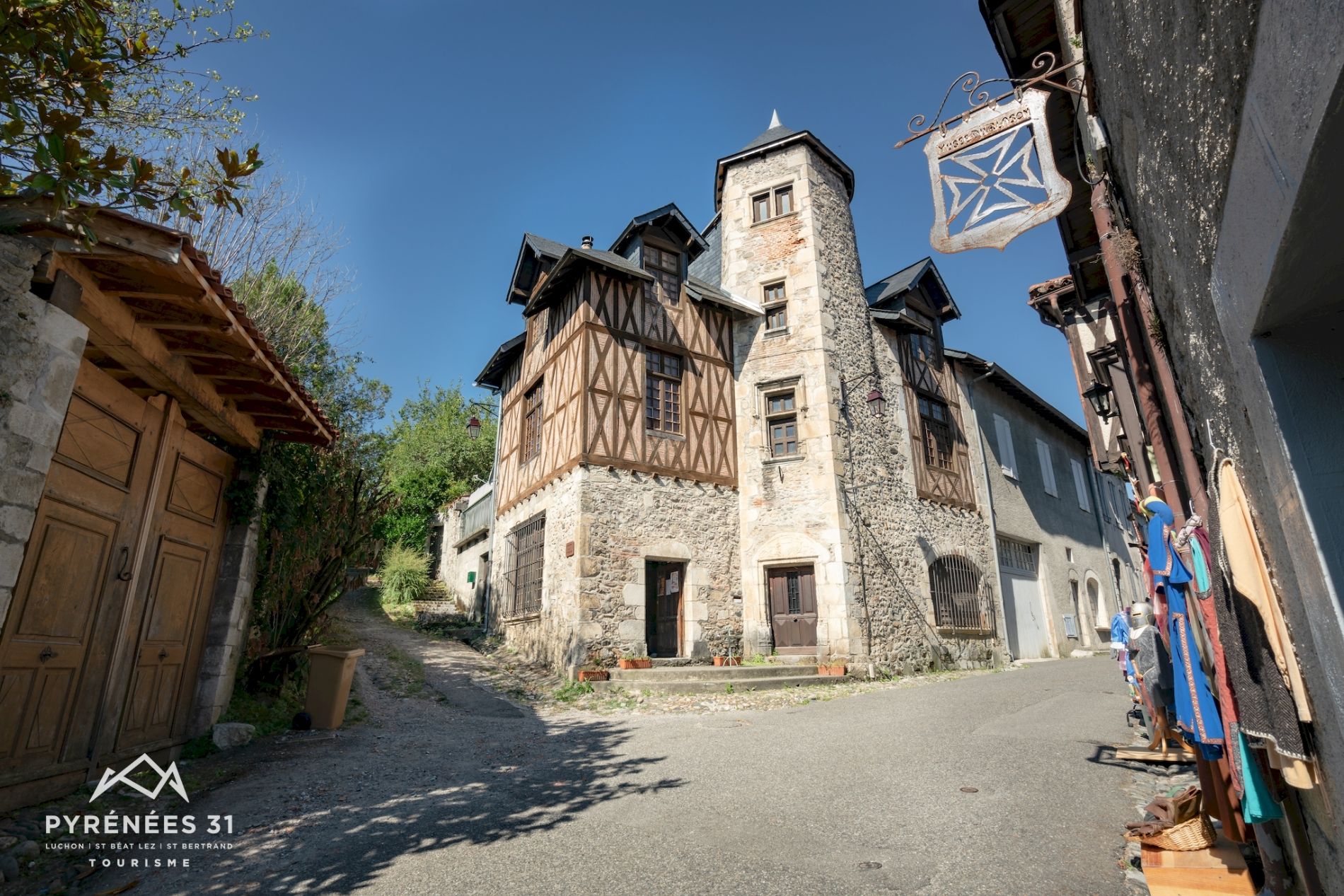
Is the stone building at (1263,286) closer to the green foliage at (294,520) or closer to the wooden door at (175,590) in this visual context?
the wooden door at (175,590)

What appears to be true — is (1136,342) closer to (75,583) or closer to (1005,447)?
(75,583)

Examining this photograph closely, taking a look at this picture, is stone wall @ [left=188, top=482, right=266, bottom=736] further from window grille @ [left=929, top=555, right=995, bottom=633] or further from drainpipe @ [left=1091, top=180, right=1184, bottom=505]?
window grille @ [left=929, top=555, right=995, bottom=633]

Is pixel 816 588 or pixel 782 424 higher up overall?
pixel 782 424

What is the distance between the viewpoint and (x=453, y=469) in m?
22.8

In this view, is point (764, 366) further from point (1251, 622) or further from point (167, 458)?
point (1251, 622)

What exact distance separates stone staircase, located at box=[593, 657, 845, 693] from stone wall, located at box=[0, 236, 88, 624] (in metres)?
6.66

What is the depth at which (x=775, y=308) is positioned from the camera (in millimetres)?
12773

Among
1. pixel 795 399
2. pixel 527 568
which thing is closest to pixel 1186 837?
pixel 795 399

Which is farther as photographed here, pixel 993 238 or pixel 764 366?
pixel 764 366

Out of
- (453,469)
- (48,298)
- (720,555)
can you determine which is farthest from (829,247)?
(453,469)

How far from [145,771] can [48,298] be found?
3.13 m

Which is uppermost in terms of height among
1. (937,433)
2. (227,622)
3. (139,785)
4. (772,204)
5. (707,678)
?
(772,204)

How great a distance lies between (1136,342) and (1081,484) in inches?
695

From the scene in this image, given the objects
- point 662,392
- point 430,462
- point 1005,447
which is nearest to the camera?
point 662,392
